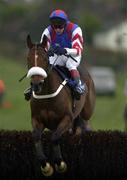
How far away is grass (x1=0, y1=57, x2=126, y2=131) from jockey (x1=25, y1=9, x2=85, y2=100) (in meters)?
13.7

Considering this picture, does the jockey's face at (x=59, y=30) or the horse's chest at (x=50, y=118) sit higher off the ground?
the jockey's face at (x=59, y=30)

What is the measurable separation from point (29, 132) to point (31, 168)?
0.63m

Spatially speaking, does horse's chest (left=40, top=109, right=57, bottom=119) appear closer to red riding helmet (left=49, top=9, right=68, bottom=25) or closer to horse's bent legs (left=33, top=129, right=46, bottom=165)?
horse's bent legs (left=33, top=129, right=46, bottom=165)

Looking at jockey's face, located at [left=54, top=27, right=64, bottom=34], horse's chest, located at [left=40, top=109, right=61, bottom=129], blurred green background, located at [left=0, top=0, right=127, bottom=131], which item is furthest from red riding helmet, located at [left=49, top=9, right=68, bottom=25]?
blurred green background, located at [left=0, top=0, right=127, bottom=131]

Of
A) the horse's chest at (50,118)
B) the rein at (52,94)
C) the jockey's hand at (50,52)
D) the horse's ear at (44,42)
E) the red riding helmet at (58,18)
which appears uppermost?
the red riding helmet at (58,18)

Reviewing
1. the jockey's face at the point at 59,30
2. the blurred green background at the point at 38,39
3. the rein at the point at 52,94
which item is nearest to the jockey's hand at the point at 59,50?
the jockey's face at the point at 59,30

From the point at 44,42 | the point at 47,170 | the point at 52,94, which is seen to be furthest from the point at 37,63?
the point at 47,170

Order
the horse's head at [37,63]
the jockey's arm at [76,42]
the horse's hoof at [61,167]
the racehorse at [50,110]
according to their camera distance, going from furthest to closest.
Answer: the jockey's arm at [76,42] → the horse's hoof at [61,167] → the racehorse at [50,110] → the horse's head at [37,63]

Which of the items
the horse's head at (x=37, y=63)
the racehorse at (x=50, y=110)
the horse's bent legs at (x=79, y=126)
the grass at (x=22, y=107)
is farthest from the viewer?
the grass at (x=22, y=107)

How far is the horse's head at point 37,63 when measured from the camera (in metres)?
10.5

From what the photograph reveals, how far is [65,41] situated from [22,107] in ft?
93.4

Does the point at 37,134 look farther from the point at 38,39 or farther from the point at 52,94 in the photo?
the point at 38,39

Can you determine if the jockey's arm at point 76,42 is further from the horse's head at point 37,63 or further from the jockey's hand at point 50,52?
the horse's head at point 37,63

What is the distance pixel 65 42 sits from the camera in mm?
12062
